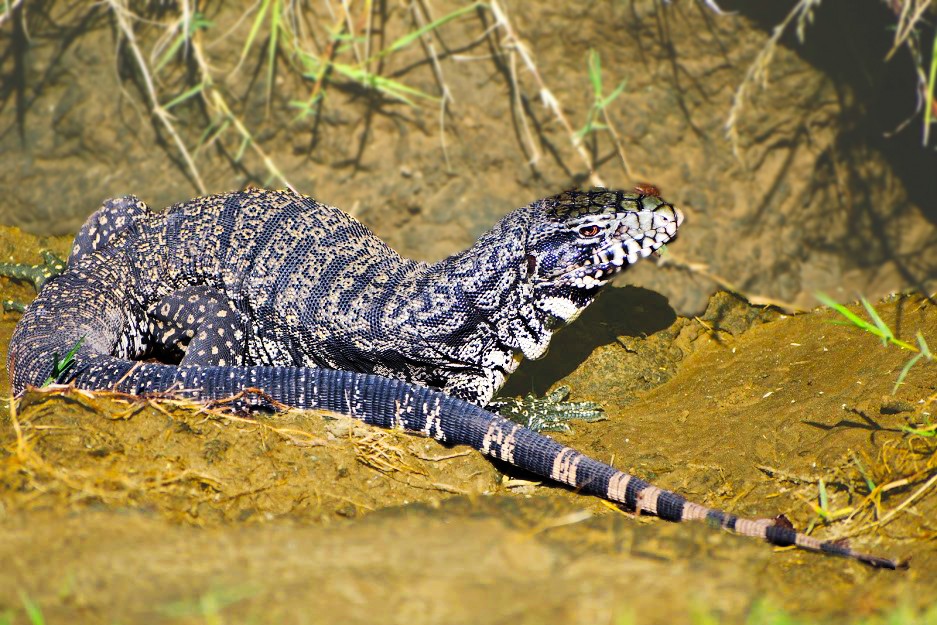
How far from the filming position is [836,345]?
5.98 meters

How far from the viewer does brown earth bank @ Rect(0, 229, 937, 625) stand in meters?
3.08

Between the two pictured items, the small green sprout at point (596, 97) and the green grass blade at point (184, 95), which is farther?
the green grass blade at point (184, 95)

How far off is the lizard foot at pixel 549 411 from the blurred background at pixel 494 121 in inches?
80.4

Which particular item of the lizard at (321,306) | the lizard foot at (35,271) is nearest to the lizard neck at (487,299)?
the lizard at (321,306)

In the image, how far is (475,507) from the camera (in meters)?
4.37

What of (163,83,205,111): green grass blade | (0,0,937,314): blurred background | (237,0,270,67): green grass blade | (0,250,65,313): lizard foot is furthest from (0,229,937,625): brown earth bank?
(237,0,270,67): green grass blade

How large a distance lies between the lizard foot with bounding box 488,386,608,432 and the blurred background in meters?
2.04

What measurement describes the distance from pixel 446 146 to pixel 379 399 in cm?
338

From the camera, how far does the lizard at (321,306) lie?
5.28 m

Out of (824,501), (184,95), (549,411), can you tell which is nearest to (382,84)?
(184,95)

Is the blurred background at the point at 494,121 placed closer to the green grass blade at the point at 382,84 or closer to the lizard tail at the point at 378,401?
the green grass blade at the point at 382,84

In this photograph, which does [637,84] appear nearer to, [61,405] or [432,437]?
[432,437]

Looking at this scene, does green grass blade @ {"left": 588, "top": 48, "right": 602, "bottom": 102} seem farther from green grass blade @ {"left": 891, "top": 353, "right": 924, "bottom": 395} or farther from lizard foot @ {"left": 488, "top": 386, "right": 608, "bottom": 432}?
green grass blade @ {"left": 891, "top": 353, "right": 924, "bottom": 395}

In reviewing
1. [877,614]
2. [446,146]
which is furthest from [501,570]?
[446,146]
